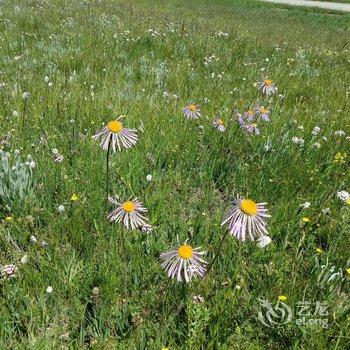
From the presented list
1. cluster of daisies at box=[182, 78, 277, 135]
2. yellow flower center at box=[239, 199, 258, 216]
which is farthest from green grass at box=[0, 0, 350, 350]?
yellow flower center at box=[239, 199, 258, 216]

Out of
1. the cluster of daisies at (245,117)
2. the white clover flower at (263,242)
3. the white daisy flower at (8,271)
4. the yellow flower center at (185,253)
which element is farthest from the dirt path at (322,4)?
the white daisy flower at (8,271)

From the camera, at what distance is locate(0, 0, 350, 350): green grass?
8.25 feet

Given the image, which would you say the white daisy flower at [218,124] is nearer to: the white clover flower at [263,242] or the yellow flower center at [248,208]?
the white clover flower at [263,242]

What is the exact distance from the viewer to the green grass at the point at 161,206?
99.0 inches

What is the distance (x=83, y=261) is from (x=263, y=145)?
2.46 metres

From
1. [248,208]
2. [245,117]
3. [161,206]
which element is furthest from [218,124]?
[248,208]

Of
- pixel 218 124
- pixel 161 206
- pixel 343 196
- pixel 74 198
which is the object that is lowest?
pixel 161 206

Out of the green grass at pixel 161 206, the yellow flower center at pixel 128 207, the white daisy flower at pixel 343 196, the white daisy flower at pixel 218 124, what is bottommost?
the green grass at pixel 161 206

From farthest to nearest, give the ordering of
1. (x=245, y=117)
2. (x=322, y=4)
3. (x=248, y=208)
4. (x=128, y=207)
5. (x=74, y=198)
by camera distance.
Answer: (x=322, y=4)
(x=245, y=117)
(x=74, y=198)
(x=128, y=207)
(x=248, y=208)

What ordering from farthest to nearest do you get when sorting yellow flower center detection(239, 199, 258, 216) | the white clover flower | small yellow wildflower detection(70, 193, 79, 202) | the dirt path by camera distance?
the dirt path, small yellow wildflower detection(70, 193, 79, 202), the white clover flower, yellow flower center detection(239, 199, 258, 216)

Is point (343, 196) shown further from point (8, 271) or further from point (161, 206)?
point (8, 271)

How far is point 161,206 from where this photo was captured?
3498 mm

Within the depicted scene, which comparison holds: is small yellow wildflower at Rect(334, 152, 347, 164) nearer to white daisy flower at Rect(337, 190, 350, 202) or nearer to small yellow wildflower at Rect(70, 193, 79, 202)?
white daisy flower at Rect(337, 190, 350, 202)

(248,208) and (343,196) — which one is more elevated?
(248,208)
